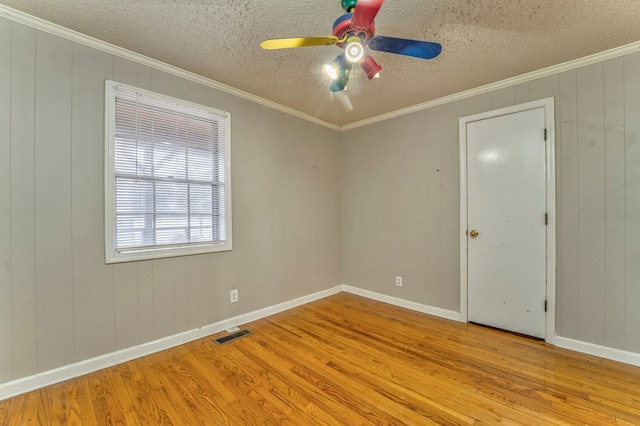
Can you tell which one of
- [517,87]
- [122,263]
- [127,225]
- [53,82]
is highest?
[517,87]

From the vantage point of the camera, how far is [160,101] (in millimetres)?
2410

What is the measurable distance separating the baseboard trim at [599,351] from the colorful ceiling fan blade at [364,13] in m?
2.97

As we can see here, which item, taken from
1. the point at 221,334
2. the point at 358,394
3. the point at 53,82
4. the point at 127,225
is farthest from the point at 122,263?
the point at 358,394

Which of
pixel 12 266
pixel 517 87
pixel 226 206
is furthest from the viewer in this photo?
pixel 226 206

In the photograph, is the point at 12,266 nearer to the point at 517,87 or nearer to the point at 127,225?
the point at 127,225

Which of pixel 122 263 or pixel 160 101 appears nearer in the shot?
pixel 122 263

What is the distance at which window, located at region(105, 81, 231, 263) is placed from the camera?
2.18 m

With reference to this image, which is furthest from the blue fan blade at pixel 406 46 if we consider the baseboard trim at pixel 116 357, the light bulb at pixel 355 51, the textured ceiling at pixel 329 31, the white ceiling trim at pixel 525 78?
the baseboard trim at pixel 116 357

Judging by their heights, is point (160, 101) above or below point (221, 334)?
above

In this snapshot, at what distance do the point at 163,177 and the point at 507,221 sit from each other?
3.23 meters

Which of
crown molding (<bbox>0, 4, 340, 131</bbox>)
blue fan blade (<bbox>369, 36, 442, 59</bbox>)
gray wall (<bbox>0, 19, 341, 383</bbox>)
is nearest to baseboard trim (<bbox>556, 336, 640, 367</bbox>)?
blue fan blade (<bbox>369, 36, 442, 59</bbox>)

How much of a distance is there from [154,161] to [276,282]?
1801mm

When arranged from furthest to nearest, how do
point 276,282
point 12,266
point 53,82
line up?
1. point 276,282
2. point 53,82
3. point 12,266

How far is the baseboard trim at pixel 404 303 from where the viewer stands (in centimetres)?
308
